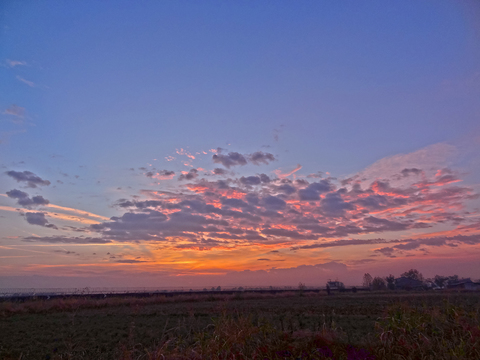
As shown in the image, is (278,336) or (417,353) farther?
Answer: (278,336)

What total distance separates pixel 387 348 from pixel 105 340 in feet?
50.7

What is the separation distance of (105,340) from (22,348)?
3.74 meters

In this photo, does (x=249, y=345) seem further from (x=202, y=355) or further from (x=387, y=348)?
(x=387, y=348)

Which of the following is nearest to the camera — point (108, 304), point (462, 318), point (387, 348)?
point (387, 348)

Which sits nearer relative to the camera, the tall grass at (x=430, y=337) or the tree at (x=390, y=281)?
the tall grass at (x=430, y=337)

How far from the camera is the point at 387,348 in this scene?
6.84 meters

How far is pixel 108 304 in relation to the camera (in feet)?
145

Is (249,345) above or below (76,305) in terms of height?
above

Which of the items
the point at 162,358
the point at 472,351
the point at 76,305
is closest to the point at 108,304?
the point at 76,305

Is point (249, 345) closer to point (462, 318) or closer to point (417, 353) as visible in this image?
point (417, 353)

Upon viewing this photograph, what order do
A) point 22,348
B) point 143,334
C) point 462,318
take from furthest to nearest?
point 143,334 < point 22,348 < point 462,318

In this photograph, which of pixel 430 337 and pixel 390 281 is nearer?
pixel 430 337

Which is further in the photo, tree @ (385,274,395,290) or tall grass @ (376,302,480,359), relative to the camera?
tree @ (385,274,395,290)

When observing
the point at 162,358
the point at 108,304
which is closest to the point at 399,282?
the point at 108,304
